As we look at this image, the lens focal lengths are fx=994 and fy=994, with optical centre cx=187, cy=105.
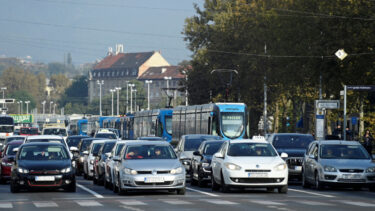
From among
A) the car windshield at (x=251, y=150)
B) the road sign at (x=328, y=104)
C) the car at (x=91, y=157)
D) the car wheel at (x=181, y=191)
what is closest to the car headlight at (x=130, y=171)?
the car wheel at (x=181, y=191)

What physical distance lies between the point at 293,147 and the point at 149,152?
9.61 m

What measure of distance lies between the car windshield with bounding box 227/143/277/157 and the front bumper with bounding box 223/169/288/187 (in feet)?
3.19

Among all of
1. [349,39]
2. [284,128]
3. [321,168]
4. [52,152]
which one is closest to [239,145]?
[321,168]

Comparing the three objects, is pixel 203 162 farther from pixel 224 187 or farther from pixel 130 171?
pixel 130 171

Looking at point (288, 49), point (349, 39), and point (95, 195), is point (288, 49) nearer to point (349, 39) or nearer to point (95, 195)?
point (349, 39)

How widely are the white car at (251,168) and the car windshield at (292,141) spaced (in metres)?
7.56

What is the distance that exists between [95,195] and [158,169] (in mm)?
2261

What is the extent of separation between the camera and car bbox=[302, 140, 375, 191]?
27.8 m

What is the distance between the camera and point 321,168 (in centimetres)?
2809

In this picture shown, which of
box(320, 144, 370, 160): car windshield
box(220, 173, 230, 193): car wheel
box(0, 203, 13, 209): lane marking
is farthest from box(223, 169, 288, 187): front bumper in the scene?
box(0, 203, 13, 209): lane marking

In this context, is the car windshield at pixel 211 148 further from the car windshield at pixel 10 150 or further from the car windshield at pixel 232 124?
the car windshield at pixel 232 124

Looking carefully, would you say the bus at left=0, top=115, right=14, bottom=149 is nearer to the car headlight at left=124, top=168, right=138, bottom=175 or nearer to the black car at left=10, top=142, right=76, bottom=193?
the black car at left=10, top=142, right=76, bottom=193

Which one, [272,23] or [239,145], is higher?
[272,23]

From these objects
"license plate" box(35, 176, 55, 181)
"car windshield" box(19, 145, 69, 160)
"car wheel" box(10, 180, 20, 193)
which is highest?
"car windshield" box(19, 145, 69, 160)
